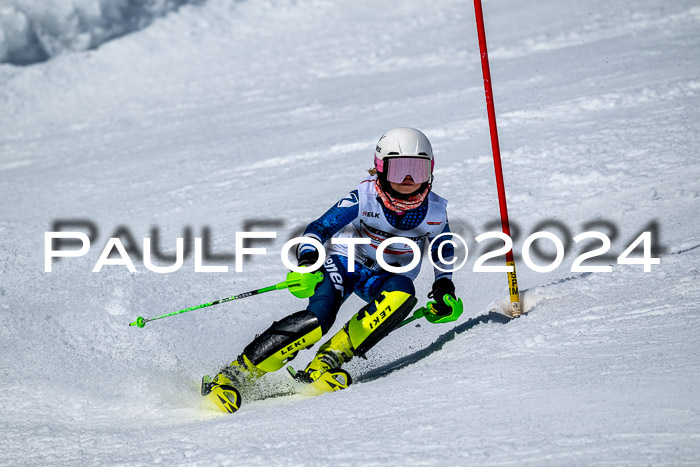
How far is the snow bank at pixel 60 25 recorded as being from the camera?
591 inches

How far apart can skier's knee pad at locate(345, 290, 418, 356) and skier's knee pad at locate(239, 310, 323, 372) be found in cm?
20

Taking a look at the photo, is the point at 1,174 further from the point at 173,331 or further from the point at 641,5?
the point at 641,5

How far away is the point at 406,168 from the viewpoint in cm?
396

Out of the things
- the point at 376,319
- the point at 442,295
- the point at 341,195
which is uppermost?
the point at 341,195

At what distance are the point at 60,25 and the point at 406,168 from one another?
13.6m

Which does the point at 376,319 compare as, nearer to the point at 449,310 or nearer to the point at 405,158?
the point at 449,310

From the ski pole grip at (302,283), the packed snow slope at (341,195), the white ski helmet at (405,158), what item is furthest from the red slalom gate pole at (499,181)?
the ski pole grip at (302,283)

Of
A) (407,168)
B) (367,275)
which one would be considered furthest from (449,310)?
(407,168)

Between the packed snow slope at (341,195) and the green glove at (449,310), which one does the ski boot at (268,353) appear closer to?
the packed snow slope at (341,195)

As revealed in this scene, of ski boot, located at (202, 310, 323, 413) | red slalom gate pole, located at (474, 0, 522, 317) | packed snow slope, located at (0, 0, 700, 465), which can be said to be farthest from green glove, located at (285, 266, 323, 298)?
red slalom gate pole, located at (474, 0, 522, 317)

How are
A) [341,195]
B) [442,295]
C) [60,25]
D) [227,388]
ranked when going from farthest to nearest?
[60,25]
[341,195]
[442,295]
[227,388]

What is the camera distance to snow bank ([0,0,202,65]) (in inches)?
591

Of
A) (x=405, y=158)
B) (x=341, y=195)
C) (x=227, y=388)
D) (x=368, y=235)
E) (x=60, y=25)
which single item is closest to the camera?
(x=227, y=388)

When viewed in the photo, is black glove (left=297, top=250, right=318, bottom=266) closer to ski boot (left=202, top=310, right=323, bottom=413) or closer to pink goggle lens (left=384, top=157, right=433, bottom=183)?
ski boot (left=202, top=310, right=323, bottom=413)
